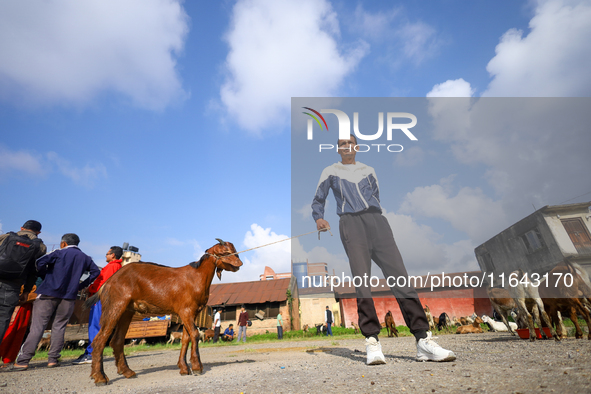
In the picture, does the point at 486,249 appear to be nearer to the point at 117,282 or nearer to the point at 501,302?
the point at 501,302

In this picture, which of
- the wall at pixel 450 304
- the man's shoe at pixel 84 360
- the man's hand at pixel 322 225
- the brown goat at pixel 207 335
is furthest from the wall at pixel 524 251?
the man's shoe at pixel 84 360

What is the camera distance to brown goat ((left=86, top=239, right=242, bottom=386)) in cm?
340

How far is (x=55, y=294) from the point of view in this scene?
473 cm

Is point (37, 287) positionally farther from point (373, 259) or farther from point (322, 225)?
point (373, 259)

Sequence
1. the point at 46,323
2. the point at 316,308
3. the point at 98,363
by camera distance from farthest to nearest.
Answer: the point at 316,308, the point at 46,323, the point at 98,363

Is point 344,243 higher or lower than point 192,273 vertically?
higher

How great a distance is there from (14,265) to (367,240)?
5577mm

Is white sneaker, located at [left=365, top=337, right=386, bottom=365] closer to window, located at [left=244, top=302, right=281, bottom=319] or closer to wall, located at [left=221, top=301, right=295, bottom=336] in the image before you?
wall, located at [left=221, top=301, right=295, bottom=336]

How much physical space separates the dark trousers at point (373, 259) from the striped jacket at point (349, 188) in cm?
15

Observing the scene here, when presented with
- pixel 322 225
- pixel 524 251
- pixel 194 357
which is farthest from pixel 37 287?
pixel 524 251

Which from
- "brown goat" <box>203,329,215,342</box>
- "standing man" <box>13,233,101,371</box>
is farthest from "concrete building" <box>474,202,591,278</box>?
"standing man" <box>13,233,101,371</box>

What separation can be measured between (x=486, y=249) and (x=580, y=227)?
4801 mm

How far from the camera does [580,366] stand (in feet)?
7.13

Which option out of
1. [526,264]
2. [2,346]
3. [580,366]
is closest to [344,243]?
[580,366]
